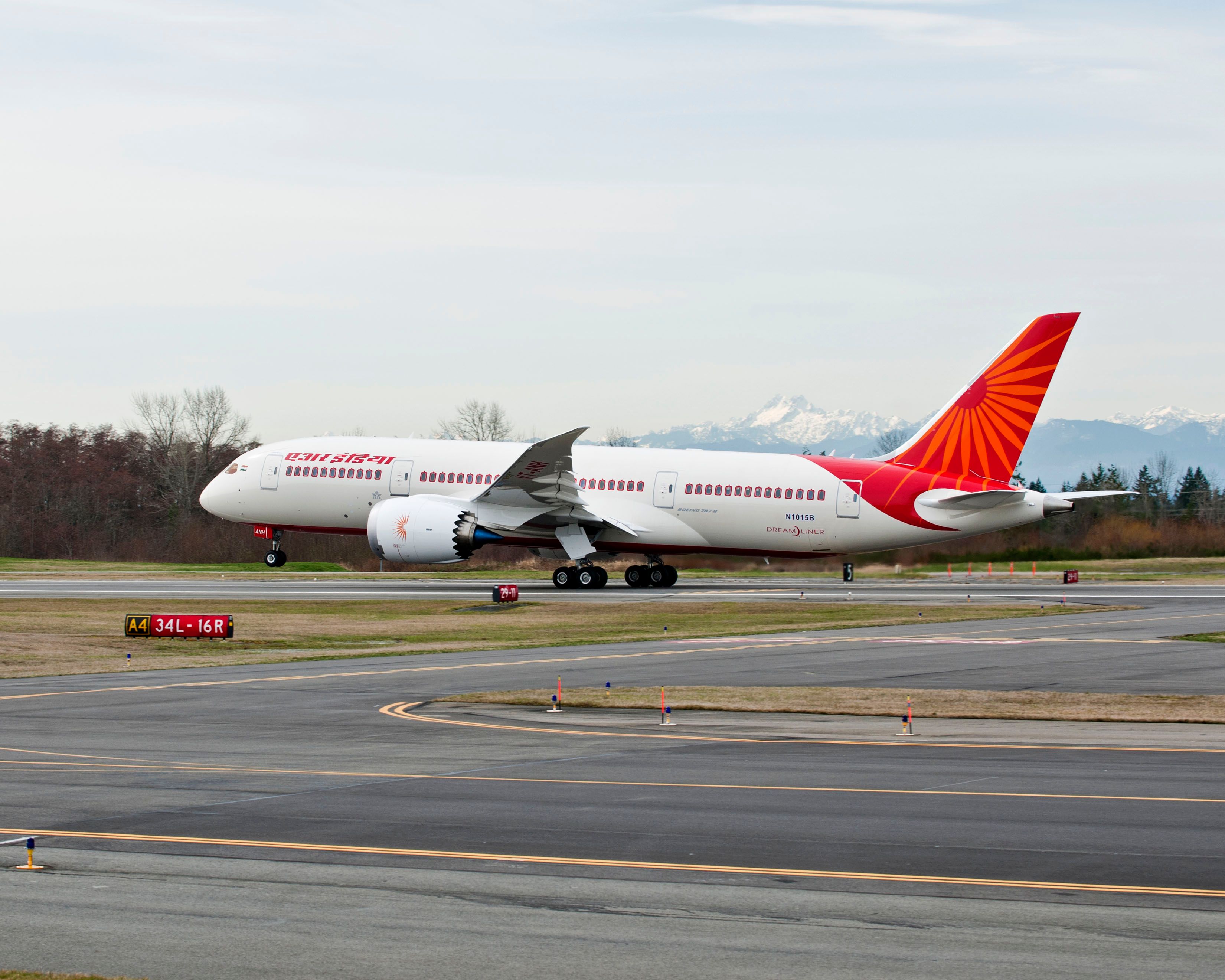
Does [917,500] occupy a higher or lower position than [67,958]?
higher

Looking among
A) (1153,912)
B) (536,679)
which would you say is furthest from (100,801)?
(536,679)

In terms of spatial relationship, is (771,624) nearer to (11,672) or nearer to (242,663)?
(242,663)

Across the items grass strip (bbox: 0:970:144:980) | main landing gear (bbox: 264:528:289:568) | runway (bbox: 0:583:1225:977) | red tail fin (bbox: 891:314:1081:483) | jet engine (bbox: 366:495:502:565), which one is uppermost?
red tail fin (bbox: 891:314:1081:483)

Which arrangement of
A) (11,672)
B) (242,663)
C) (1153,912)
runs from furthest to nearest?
1. (242,663)
2. (11,672)
3. (1153,912)

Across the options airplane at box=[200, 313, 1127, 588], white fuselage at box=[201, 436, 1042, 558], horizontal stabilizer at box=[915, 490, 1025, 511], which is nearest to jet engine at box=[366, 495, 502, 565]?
airplane at box=[200, 313, 1127, 588]

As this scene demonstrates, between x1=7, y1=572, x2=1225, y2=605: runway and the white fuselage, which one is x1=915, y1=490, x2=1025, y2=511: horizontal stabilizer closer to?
the white fuselage

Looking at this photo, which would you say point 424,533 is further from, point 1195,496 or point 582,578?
point 1195,496

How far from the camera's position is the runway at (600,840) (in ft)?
26.1

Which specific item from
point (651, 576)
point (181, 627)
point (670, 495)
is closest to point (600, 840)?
point (181, 627)

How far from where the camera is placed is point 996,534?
62625mm

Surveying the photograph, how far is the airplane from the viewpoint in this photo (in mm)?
45875

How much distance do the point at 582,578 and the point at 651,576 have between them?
3004 mm

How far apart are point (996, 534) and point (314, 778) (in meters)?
53.1

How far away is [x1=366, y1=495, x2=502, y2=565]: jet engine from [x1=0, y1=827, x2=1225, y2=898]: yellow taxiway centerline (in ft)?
112
